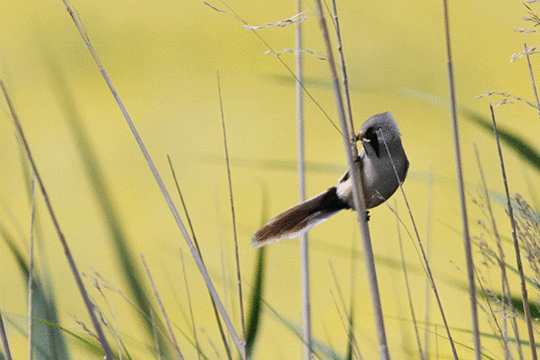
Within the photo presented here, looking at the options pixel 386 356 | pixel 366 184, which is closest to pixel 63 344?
pixel 366 184

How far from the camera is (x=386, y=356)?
408mm

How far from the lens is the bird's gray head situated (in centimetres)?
74

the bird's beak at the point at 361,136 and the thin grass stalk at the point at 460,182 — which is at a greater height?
the bird's beak at the point at 361,136

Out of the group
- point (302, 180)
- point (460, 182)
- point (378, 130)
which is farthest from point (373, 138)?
point (460, 182)

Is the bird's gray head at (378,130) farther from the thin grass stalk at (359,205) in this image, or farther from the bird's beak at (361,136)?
the thin grass stalk at (359,205)

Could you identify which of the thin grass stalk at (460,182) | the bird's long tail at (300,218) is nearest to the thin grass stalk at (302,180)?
the bird's long tail at (300,218)

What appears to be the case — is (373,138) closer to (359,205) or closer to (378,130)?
(378,130)

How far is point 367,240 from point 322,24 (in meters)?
0.18

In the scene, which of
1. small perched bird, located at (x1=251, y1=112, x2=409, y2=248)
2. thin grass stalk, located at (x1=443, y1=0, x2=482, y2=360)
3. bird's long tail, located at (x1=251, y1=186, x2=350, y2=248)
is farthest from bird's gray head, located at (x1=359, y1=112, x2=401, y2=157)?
thin grass stalk, located at (x1=443, y1=0, x2=482, y2=360)

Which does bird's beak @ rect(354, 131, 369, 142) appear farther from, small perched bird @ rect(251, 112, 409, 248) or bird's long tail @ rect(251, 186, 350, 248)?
bird's long tail @ rect(251, 186, 350, 248)

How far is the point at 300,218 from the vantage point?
0.73m

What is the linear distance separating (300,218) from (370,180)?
0.12 meters

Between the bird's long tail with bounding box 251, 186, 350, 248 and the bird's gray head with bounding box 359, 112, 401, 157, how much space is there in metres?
0.11

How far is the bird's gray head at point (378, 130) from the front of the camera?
2.42 ft
